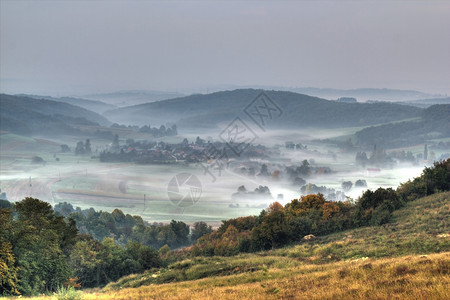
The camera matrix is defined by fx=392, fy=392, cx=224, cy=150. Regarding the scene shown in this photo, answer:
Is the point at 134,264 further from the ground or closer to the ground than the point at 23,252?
closer to the ground

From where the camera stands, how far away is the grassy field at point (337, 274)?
13016mm

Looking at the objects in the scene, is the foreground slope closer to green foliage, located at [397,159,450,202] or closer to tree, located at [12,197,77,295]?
tree, located at [12,197,77,295]

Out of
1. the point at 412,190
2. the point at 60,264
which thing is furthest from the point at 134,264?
the point at 412,190

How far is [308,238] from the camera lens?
42531mm

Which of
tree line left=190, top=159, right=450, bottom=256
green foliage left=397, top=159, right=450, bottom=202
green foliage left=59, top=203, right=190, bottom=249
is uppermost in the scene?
green foliage left=397, top=159, right=450, bottom=202

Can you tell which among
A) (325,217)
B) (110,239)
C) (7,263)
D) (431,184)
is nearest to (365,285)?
→ (7,263)

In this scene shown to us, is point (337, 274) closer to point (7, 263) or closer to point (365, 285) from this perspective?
point (365, 285)

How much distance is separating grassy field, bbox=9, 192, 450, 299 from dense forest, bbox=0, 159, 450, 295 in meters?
4.85

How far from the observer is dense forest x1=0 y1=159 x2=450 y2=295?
2638 centimetres

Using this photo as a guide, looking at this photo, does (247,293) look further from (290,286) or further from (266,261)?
(266,261)

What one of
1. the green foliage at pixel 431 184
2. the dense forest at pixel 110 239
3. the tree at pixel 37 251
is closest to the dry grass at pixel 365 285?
the tree at pixel 37 251

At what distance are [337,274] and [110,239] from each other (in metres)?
37.1

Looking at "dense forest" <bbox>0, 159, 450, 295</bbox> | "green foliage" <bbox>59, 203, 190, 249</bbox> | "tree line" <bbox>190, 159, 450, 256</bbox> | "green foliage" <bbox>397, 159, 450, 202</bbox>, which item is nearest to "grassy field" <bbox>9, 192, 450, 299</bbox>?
"dense forest" <bbox>0, 159, 450, 295</bbox>

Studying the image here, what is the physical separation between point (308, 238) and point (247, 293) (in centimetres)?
2884
